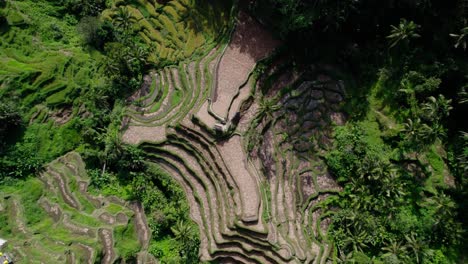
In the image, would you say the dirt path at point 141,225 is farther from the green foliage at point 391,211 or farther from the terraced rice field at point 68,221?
the green foliage at point 391,211

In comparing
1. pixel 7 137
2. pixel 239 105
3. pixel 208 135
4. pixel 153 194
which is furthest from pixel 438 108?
pixel 7 137

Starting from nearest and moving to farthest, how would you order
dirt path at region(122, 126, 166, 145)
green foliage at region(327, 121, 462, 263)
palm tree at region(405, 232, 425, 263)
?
palm tree at region(405, 232, 425, 263)
green foliage at region(327, 121, 462, 263)
dirt path at region(122, 126, 166, 145)

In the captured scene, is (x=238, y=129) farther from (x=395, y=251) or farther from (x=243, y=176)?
(x=395, y=251)

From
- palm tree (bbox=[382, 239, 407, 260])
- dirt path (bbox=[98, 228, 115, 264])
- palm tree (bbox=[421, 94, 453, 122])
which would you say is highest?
palm tree (bbox=[421, 94, 453, 122])

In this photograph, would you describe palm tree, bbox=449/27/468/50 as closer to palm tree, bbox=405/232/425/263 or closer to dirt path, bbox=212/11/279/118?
dirt path, bbox=212/11/279/118

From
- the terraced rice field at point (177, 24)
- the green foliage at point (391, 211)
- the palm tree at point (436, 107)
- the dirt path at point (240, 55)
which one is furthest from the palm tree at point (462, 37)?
the terraced rice field at point (177, 24)

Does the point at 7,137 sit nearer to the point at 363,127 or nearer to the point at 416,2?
the point at 363,127

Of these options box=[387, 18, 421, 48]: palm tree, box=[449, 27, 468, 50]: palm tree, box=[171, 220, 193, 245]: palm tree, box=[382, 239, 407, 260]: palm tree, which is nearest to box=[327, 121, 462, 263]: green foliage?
box=[382, 239, 407, 260]: palm tree
